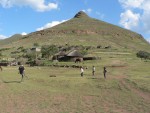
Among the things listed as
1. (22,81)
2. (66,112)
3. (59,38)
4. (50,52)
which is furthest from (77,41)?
(66,112)

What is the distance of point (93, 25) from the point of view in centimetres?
19162

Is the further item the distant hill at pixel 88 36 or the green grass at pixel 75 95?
the distant hill at pixel 88 36

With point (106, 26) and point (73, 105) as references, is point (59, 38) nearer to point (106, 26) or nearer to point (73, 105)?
point (106, 26)

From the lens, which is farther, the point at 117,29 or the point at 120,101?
the point at 117,29

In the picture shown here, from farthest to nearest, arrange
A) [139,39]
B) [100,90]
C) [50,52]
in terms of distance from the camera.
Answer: [139,39] < [50,52] < [100,90]

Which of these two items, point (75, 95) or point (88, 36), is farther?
point (88, 36)

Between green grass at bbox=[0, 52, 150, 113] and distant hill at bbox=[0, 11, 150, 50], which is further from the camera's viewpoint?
distant hill at bbox=[0, 11, 150, 50]

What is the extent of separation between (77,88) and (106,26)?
161 m

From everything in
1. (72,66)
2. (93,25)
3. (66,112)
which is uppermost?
(93,25)

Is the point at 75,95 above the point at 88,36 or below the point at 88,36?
below

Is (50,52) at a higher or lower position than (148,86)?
higher

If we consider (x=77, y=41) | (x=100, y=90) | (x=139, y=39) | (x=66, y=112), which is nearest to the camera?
(x=66, y=112)

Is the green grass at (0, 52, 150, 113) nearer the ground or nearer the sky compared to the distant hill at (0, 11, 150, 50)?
nearer the ground

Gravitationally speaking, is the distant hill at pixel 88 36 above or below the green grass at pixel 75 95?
above
